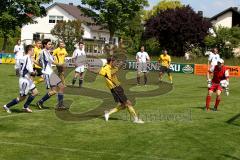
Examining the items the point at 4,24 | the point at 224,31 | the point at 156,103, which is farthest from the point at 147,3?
the point at 156,103

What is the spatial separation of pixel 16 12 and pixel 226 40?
2890cm

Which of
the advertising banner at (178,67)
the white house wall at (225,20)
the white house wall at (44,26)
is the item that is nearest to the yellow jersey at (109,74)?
the advertising banner at (178,67)

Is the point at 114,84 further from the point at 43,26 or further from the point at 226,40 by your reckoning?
the point at 43,26

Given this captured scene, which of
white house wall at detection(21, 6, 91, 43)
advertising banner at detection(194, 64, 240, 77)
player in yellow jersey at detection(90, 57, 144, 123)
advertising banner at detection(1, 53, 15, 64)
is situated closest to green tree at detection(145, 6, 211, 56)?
white house wall at detection(21, 6, 91, 43)

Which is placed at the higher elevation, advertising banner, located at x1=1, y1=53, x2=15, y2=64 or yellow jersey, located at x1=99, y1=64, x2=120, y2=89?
advertising banner, located at x1=1, y1=53, x2=15, y2=64

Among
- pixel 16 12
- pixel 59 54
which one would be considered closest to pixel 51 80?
pixel 59 54

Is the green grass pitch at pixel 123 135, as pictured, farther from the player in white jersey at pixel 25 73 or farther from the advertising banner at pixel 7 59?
the advertising banner at pixel 7 59

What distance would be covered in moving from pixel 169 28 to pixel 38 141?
66037 mm

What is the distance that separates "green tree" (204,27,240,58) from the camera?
212ft

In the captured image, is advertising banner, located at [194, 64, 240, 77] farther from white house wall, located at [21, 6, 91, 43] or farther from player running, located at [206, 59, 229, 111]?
white house wall, located at [21, 6, 91, 43]

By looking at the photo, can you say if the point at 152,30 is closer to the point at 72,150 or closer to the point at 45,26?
the point at 45,26

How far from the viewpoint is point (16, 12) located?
2532 inches

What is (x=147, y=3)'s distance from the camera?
8112cm

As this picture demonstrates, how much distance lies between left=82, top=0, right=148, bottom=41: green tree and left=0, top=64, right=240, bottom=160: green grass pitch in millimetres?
62463
